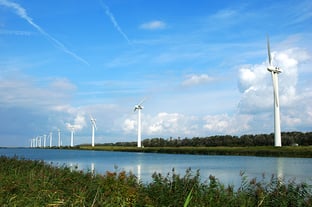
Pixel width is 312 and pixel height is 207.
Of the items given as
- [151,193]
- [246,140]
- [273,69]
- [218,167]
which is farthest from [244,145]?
[151,193]

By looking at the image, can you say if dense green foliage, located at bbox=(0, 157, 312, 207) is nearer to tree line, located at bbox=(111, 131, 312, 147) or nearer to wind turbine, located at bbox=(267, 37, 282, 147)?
wind turbine, located at bbox=(267, 37, 282, 147)

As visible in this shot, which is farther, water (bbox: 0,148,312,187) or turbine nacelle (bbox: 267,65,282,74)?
turbine nacelle (bbox: 267,65,282,74)

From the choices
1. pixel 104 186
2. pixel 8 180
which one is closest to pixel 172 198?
pixel 104 186

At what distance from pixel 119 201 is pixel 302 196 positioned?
25.3ft

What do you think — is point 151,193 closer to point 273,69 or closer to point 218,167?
point 218,167

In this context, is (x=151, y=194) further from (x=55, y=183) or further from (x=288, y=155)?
(x=288, y=155)

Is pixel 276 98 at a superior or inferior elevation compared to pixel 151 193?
superior

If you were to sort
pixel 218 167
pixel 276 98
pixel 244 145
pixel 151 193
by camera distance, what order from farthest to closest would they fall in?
pixel 244 145 < pixel 276 98 < pixel 218 167 < pixel 151 193

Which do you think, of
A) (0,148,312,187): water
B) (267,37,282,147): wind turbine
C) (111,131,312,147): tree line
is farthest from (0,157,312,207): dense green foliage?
(111,131,312,147): tree line

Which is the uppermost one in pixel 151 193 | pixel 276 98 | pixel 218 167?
pixel 276 98

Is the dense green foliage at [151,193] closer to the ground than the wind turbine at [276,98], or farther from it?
closer to the ground

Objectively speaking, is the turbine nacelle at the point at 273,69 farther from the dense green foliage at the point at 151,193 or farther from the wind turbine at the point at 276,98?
the dense green foliage at the point at 151,193

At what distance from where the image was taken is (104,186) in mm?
13477

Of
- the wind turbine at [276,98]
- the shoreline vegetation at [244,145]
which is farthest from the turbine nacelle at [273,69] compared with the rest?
the shoreline vegetation at [244,145]
